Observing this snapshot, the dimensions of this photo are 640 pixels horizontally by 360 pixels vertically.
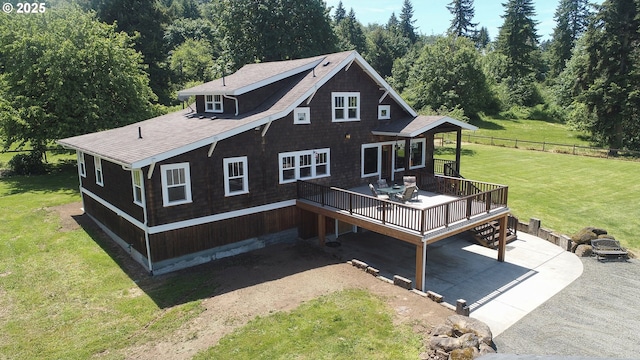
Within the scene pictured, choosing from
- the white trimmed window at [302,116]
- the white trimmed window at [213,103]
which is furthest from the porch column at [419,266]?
the white trimmed window at [213,103]

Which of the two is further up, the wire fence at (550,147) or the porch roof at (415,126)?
the porch roof at (415,126)

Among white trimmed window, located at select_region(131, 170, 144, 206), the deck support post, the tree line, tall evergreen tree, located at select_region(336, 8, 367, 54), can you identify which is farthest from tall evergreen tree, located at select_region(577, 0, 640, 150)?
tall evergreen tree, located at select_region(336, 8, 367, 54)

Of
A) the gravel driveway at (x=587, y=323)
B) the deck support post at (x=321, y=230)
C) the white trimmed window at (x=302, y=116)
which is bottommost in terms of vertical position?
the gravel driveway at (x=587, y=323)

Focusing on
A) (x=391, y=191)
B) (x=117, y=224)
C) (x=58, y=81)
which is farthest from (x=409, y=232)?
(x=58, y=81)

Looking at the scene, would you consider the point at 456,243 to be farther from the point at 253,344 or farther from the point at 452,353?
the point at 253,344

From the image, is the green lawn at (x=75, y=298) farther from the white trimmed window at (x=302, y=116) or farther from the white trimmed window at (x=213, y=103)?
the white trimmed window at (x=213, y=103)

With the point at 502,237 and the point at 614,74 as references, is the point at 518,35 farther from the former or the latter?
the point at 502,237

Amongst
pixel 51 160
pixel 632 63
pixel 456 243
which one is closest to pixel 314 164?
pixel 456 243

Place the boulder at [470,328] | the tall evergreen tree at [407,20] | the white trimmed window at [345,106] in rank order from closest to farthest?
the boulder at [470,328], the white trimmed window at [345,106], the tall evergreen tree at [407,20]
